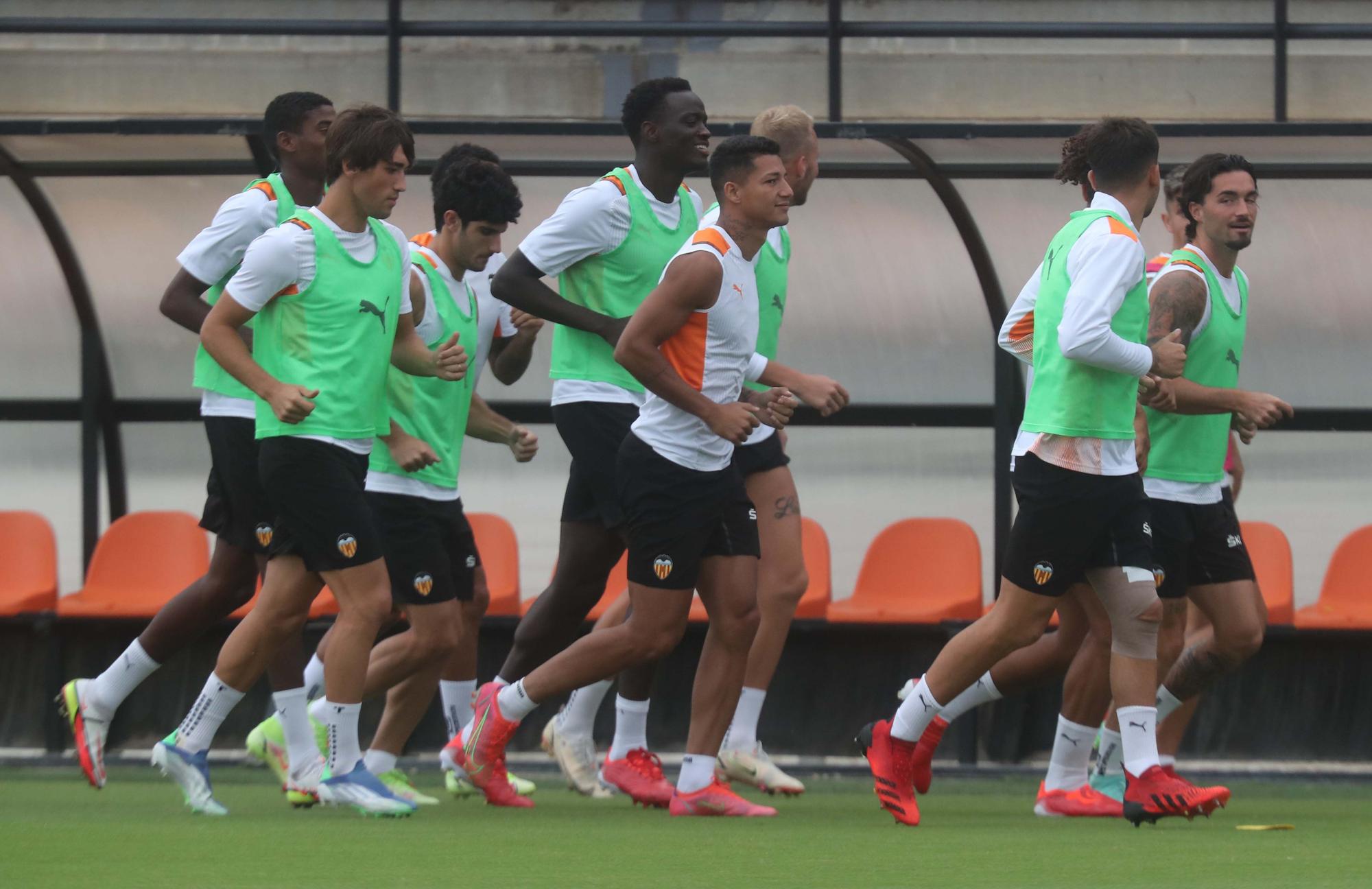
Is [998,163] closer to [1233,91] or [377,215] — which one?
[377,215]

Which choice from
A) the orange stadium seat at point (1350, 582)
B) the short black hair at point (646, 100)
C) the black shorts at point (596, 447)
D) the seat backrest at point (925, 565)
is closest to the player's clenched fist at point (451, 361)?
the black shorts at point (596, 447)

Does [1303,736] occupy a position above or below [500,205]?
below

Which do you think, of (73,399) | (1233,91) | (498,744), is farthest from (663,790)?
(1233,91)

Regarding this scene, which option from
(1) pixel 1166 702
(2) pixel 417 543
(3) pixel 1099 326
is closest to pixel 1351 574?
(1) pixel 1166 702

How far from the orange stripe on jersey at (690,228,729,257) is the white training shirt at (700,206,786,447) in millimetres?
146

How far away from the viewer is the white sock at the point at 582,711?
663cm

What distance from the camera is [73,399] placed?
9672 millimetres

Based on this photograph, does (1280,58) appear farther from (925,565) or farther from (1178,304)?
(1178,304)

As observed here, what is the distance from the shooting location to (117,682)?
624 cm

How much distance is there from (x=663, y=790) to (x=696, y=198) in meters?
1.93

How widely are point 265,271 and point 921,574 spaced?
13.2 ft

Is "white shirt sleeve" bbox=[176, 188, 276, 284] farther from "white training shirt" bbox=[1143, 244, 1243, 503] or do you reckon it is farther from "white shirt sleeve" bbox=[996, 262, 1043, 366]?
"white training shirt" bbox=[1143, 244, 1243, 503]

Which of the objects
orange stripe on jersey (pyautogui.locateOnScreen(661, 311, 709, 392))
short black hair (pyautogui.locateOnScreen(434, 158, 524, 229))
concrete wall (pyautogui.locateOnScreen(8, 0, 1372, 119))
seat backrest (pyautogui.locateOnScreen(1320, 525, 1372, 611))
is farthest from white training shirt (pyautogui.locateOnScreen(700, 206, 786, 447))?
concrete wall (pyautogui.locateOnScreen(8, 0, 1372, 119))

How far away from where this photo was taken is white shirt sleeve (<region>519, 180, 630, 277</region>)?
617cm
